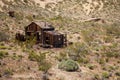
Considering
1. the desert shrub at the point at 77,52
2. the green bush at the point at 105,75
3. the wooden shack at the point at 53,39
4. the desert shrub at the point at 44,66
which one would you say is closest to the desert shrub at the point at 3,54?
the desert shrub at the point at 44,66

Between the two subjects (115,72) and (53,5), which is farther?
(53,5)

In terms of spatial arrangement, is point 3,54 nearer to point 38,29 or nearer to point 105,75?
point 38,29

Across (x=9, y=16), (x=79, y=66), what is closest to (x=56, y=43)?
(x=79, y=66)

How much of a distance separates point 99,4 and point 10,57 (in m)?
41.9

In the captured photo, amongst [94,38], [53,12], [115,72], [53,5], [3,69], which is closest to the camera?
[3,69]

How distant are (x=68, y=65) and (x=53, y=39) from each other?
24.9 feet

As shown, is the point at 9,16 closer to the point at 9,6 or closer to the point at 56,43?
the point at 9,6

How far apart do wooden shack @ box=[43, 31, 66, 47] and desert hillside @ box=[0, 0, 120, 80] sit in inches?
30.8

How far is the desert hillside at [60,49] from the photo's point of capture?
77.9 feet

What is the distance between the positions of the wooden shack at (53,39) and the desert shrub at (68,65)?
700cm

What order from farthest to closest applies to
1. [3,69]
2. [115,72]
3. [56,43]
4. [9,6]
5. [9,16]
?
[9,6], [9,16], [56,43], [115,72], [3,69]


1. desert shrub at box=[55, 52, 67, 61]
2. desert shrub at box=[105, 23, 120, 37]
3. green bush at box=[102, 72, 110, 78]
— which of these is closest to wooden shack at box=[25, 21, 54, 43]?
desert shrub at box=[55, 52, 67, 61]

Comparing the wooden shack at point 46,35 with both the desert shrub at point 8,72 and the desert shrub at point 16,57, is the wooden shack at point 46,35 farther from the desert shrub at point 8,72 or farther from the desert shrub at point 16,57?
the desert shrub at point 8,72

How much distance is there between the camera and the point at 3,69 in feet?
75.4
